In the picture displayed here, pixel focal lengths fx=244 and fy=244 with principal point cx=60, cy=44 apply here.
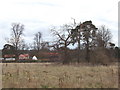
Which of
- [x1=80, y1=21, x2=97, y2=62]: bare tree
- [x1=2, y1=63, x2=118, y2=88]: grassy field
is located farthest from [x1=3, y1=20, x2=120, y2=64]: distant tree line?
[x1=2, y1=63, x2=118, y2=88]: grassy field

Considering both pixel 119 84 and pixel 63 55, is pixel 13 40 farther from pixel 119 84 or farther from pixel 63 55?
pixel 119 84

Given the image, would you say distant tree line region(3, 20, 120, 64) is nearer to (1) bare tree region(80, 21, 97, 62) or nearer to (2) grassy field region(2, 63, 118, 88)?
(1) bare tree region(80, 21, 97, 62)

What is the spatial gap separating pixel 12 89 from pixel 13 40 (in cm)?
7000

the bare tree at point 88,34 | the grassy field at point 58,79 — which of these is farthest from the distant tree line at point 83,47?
the grassy field at point 58,79

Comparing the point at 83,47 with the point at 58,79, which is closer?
the point at 58,79

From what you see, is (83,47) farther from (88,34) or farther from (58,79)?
(58,79)

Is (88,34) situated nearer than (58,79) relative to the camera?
No

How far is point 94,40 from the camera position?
56969 millimetres

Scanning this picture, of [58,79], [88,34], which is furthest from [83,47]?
[58,79]

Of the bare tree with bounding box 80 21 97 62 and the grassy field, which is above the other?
the bare tree with bounding box 80 21 97 62

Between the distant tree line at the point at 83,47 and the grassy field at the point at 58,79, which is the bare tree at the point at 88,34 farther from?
the grassy field at the point at 58,79

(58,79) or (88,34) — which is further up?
(88,34)

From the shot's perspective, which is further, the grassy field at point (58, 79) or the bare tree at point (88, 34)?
the bare tree at point (88, 34)

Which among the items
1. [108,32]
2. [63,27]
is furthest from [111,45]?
[63,27]
